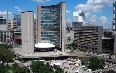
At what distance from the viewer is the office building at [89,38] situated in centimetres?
6612

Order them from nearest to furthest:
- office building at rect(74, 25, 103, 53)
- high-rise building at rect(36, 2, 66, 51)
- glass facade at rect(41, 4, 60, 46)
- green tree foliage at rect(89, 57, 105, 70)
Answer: green tree foliage at rect(89, 57, 105, 70) → high-rise building at rect(36, 2, 66, 51) → glass facade at rect(41, 4, 60, 46) → office building at rect(74, 25, 103, 53)

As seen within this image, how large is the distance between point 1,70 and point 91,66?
14.9 metres

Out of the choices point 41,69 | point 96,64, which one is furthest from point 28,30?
point 41,69

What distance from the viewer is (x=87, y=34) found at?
6888 cm

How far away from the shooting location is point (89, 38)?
224 ft

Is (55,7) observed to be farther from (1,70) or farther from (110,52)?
(1,70)

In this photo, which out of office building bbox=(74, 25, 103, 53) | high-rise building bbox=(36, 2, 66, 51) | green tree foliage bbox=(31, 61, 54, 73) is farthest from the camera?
office building bbox=(74, 25, 103, 53)

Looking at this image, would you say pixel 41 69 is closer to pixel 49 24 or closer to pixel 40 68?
pixel 40 68

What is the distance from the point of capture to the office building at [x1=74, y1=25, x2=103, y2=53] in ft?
217

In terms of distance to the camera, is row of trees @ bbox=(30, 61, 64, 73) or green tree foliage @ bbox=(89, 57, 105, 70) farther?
green tree foliage @ bbox=(89, 57, 105, 70)

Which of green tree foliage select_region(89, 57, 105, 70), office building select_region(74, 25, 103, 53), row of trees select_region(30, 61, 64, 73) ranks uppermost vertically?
office building select_region(74, 25, 103, 53)

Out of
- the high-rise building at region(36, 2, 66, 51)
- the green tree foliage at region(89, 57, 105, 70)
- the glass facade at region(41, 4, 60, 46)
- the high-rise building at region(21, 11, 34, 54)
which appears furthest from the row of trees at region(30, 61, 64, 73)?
the glass facade at region(41, 4, 60, 46)

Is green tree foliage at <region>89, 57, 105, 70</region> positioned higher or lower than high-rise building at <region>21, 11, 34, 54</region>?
lower

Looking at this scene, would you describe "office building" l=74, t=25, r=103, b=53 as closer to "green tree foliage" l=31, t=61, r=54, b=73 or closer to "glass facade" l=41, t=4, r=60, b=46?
"glass facade" l=41, t=4, r=60, b=46
